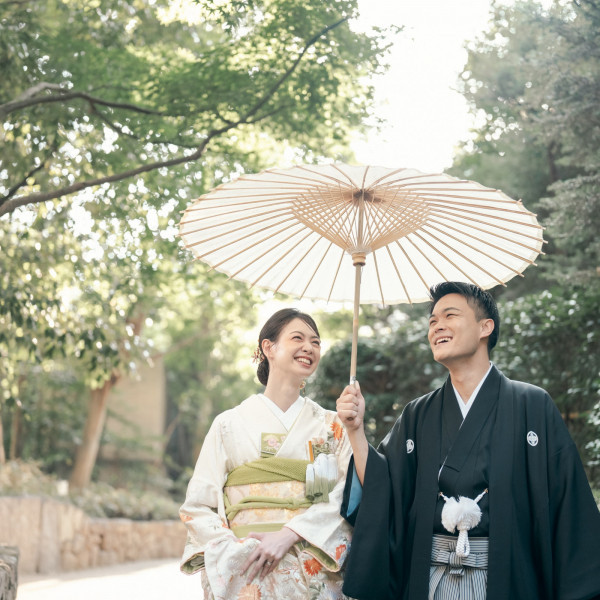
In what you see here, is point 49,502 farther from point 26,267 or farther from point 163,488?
point 163,488

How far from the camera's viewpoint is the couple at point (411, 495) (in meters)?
2.95

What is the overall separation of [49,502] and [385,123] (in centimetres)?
610

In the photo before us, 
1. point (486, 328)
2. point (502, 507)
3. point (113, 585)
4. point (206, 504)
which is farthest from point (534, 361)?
point (113, 585)

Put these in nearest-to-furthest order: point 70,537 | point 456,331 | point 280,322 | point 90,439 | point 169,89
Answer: point 456,331, point 280,322, point 169,89, point 70,537, point 90,439

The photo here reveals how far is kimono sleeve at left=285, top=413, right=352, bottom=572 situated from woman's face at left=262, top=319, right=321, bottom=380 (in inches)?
21.4

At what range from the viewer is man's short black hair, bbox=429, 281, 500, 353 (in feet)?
10.9

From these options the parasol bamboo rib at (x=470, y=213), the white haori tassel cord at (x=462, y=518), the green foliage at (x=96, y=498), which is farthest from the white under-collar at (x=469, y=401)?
the green foliage at (x=96, y=498)

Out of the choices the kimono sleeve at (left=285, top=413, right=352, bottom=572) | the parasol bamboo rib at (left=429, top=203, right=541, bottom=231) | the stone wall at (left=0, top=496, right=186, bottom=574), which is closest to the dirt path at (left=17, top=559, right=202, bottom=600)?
the stone wall at (left=0, top=496, right=186, bottom=574)

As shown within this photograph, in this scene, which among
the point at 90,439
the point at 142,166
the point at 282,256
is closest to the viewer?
A: the point at 282,256

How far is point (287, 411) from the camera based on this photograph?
345 cm

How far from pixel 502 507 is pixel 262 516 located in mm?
949

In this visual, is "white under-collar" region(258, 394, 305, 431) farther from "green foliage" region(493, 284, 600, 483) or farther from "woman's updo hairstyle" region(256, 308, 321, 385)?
"green foliage" region(493, 284, 600, 483)

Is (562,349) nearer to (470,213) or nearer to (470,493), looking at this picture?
(470,213)

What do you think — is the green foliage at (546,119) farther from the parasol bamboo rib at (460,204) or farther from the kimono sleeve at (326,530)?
the kimono sleeve at (326,530)
